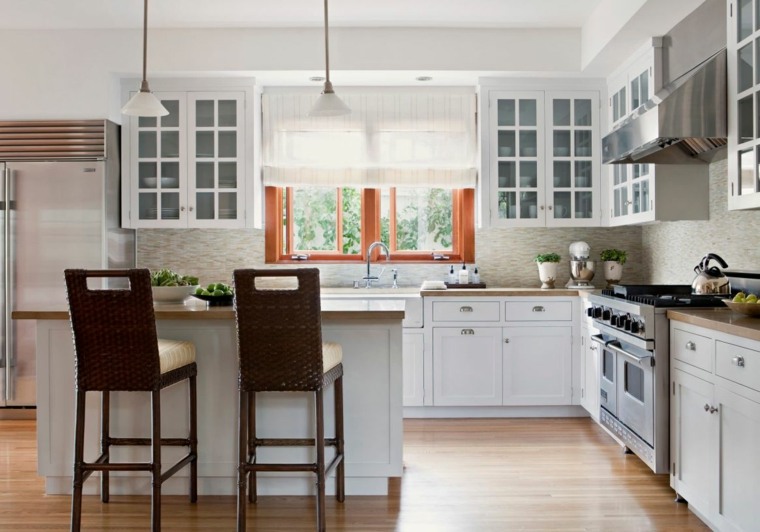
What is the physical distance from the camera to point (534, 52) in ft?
16.1

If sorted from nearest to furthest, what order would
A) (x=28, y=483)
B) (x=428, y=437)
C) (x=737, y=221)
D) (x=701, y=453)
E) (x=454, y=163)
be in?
(x=701, y=453)
(x=28, y=483)
(x=737, y=221)
(x=428, y=437)
(x=454, y=163)

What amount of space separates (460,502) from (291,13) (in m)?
3.22

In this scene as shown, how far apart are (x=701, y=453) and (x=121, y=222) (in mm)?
4094

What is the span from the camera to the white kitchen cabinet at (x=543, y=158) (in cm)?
515

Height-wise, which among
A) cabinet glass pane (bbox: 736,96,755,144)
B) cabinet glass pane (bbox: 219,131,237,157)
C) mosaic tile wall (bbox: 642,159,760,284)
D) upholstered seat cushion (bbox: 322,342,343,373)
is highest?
cabinet glass pane (bbox: 219,131,237,157)

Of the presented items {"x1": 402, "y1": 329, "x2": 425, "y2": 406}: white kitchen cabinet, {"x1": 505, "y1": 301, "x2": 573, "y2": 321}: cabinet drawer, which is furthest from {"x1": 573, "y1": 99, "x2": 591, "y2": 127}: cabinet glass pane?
{"x1": 402, "y1": 329, "x2": 425, "y2": 406}: white kitchen cabinet

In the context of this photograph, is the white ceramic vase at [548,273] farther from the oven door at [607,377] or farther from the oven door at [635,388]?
the oven door at [635,388]

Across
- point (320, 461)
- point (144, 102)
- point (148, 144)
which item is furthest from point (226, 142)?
point (320, 461)

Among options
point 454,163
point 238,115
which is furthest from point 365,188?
point 238,115

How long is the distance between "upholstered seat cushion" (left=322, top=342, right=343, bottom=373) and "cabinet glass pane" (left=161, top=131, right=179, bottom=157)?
2.68 meters

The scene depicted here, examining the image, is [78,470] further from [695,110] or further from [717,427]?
[695,110]

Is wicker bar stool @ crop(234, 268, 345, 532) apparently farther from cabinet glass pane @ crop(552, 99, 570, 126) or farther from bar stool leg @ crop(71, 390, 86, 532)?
cabinet glass pane @ crop(552, 99, 570, 126)

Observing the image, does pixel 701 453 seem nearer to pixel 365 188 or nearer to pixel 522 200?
pixel 522 200

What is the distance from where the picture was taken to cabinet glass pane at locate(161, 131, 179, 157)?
514 cm
